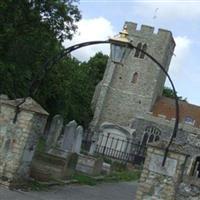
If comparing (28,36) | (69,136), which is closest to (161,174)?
(69,136)

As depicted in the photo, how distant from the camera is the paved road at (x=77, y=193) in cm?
1198

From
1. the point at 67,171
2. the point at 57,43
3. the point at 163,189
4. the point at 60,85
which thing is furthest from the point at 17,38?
the point at 163,189

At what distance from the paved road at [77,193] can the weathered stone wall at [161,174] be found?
2671 mm

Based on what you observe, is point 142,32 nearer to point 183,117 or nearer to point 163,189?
point 183,117

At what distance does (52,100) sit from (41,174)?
1185 inches

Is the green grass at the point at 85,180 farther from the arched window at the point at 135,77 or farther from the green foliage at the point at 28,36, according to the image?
the arched window at the point at 135,77

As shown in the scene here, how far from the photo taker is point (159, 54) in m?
55.9

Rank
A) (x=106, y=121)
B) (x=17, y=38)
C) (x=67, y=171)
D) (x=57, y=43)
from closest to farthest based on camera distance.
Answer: (x=67, y=171)
(x=17, y=38)
(x=57, y=43)
(x=106, y=121)

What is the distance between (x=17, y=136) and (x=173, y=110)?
44088 mm

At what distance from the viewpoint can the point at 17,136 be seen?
42.7 ft

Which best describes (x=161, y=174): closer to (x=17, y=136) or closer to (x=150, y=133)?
(x=17, y=136)

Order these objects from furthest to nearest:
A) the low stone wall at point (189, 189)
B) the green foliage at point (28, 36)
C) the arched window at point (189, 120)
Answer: the arched window at point (189, 120), the green foliage at point (28, 36), the low stone wall at point (189, 189)

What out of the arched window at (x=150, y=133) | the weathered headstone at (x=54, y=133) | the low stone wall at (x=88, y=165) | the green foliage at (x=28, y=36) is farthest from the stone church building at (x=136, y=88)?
the low stone wall at (x=88, y=165)

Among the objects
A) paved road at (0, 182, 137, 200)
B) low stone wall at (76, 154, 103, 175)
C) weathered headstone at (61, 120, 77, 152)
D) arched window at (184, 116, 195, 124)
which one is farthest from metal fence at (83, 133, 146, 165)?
paved road at (0, 182, 137, 200)
